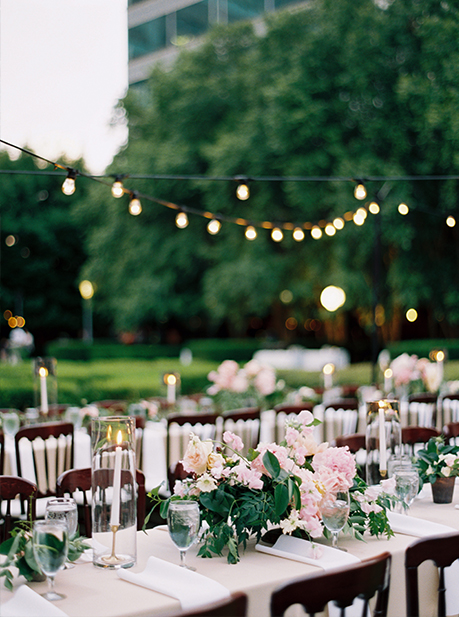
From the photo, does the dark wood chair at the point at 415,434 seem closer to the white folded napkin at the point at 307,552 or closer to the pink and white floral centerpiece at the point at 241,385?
the white folded napkin at the point at 307,552

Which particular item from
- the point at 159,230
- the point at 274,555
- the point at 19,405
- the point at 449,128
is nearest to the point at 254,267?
the point at 159,230

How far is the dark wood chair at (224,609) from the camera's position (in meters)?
1.93

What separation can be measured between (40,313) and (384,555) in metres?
36.0

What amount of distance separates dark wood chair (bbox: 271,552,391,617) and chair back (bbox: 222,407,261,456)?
4440mm

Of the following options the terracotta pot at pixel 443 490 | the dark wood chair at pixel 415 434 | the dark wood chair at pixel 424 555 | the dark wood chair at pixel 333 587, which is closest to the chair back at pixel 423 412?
the dark wood chair at pixel 415 434

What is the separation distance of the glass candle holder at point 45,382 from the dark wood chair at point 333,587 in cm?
483

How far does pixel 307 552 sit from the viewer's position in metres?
2.89

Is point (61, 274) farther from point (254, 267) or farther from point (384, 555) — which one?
point (384, 555)

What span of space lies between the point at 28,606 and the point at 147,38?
130ft

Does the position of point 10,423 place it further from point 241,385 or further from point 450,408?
point 450,408

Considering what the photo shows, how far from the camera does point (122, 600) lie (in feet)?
8.18

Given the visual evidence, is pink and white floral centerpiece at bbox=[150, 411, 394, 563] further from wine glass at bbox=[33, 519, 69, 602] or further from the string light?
the string light


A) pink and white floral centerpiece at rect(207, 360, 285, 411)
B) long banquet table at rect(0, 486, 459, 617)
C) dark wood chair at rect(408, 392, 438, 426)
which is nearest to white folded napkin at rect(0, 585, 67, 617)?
long banquet table at rect(0, 486, 459, 617)

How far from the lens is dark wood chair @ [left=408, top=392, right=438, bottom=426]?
8.02 meters
